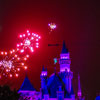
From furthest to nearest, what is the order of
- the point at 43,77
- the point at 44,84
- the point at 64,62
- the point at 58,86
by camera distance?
the point at 43,77, the point at 64,62, the point at 44,84, the point at 58,86

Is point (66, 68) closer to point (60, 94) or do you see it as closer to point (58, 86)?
point (58, 86)

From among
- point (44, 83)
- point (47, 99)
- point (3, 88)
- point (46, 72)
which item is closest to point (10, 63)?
point (3, 88)

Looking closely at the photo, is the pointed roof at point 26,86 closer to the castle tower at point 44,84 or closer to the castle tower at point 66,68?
the castle tower at point 44,84

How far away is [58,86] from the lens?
6894cm

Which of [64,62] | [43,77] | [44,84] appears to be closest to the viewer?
[44,84]

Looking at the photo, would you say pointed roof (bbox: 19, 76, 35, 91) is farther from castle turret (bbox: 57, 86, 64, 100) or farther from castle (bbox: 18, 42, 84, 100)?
castle turret (bbox: 57, 86, 64, 100)

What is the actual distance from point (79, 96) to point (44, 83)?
12509 mm

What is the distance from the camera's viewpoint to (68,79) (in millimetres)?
72750

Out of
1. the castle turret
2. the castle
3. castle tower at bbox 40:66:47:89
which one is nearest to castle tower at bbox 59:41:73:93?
the castle

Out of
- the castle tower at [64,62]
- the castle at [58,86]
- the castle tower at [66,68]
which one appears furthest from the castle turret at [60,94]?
the castle tower at [64,62]

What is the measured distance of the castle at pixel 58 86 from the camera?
67062mm

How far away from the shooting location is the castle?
6706 cm

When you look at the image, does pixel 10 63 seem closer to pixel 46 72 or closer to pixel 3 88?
pixel 3 88

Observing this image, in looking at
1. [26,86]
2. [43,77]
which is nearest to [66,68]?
[43,77]
